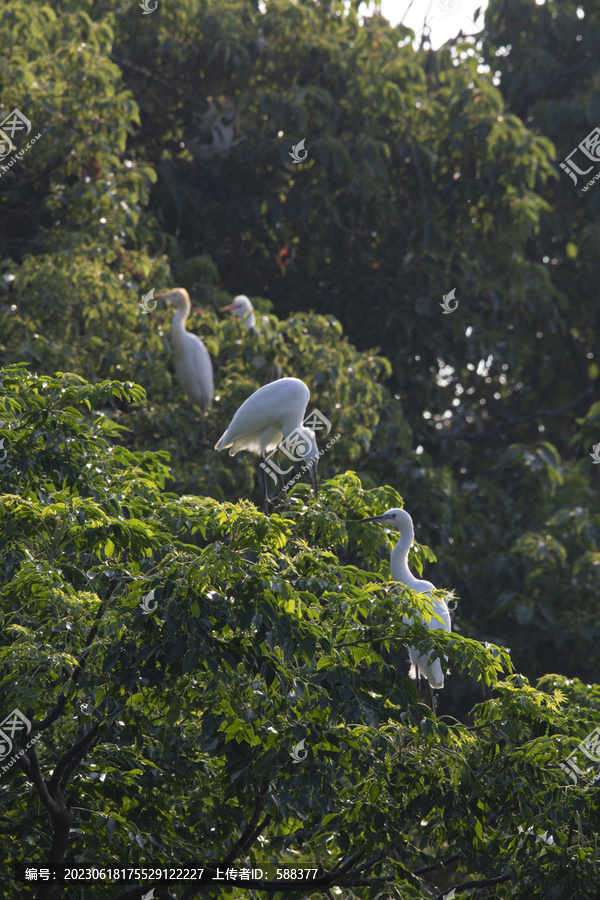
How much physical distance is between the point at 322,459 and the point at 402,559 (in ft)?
6.69

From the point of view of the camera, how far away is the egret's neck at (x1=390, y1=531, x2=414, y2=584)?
4652 mm

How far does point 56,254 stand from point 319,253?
11.0 feet

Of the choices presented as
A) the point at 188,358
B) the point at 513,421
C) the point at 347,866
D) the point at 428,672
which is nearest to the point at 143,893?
the point at 347,866

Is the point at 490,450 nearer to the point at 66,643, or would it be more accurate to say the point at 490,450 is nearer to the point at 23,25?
the point at 23,25

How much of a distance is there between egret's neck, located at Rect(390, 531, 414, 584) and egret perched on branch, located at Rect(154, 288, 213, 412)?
338 centimetres

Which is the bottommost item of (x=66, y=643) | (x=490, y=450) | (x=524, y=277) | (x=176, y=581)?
(x=66, y=643)

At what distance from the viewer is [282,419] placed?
19.4 ft

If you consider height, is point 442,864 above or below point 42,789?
above

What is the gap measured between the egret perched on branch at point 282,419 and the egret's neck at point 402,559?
3.38ft

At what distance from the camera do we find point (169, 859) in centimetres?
343

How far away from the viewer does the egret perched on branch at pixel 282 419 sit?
5.77m

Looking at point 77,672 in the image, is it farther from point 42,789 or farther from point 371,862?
point 371,862

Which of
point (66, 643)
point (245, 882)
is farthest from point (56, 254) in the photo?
point (245, 882)

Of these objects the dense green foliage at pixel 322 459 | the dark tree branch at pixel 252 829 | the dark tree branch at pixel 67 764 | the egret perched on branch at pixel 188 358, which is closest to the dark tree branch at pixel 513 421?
the dense green foliage at pixel 322 459
